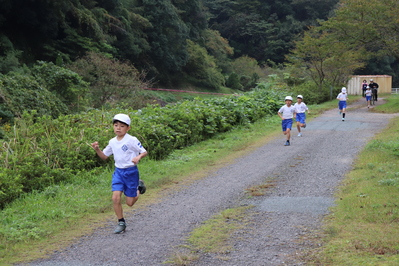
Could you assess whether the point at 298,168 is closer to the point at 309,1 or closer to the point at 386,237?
the point at 386,237

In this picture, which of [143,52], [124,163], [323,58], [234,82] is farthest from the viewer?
[234,82]

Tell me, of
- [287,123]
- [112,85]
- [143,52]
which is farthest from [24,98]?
[143,52]

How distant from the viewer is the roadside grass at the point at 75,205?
602 centimetres

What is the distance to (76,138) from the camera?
11.2 m

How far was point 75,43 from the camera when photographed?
3559cm

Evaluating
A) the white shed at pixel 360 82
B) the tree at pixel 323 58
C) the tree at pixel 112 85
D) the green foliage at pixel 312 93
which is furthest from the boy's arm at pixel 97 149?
the white shed at pixel 360 82

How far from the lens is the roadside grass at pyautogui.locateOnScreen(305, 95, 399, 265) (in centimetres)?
511

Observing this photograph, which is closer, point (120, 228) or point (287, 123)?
point (120, 228)

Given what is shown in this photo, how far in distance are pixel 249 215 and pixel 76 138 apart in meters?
5.61

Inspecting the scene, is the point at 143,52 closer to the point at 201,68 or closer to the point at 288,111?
the point at 201,68

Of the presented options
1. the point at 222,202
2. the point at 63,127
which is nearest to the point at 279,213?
the point at 222,202

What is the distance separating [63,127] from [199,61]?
44.1m

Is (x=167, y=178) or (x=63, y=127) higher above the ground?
(x=63, y=127)

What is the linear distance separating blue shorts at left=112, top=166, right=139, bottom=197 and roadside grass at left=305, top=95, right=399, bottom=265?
2.56 m
